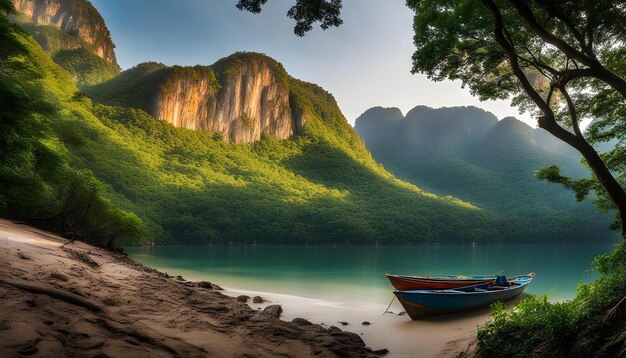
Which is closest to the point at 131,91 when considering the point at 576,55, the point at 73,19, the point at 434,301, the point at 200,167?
the point at 200,167

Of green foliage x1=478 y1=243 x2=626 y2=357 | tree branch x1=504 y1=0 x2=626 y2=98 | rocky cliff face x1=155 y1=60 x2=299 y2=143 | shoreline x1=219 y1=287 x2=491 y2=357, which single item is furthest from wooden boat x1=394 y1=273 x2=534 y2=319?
rocky cliff face x1=155 y1=60 x2=299 y2=143

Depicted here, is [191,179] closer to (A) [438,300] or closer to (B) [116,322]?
(A) [438,300]

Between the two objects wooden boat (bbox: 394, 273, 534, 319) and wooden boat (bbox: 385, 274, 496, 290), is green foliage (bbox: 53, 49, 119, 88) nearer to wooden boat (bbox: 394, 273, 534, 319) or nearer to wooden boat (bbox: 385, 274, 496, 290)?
wooden boat (bbox: 385, 274, 496, 290)

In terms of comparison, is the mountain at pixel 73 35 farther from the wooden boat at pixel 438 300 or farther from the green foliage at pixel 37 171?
the wooden boat at pixel 438 300

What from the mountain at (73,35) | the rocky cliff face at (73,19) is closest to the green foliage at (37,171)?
the mountain at (73,35)

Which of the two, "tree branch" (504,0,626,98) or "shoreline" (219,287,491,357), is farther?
"shoreline" (219,287,491,357)
